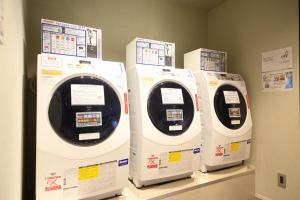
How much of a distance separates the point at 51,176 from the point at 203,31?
8.25 feet

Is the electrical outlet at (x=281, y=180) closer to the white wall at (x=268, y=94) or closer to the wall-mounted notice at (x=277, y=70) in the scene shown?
the white wall at (x=268, y=94)

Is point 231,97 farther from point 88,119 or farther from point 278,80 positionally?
point 88,119

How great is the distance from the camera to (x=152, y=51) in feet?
6.13

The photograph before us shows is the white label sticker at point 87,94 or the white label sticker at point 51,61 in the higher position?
the white label sticker at point 51,61

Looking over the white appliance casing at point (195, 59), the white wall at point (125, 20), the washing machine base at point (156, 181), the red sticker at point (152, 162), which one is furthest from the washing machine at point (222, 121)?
the white wall at point (125, 20)

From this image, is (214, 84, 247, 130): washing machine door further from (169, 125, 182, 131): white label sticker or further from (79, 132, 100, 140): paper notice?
(79, 132, 100, 140): paper notice

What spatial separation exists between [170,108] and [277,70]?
1.13 meters

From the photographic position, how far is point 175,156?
1588 mm

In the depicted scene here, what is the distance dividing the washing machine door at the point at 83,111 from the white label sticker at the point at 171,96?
1.31 ft

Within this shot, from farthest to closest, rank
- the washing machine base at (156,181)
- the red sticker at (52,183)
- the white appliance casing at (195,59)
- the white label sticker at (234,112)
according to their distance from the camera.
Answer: the white appliance casing at (195,59), the white label sticker at (234,112), the washing machine base at (156,181), the red sticker at (52,183)

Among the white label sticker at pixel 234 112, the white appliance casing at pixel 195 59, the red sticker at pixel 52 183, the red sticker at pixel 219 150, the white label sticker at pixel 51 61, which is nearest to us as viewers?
the red sticker at pixel 52 183

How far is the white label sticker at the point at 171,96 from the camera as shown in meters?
1.63

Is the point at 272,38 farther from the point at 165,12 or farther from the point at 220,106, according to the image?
the point at 165,12

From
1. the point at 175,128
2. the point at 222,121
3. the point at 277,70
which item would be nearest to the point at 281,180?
the point at 222,121
